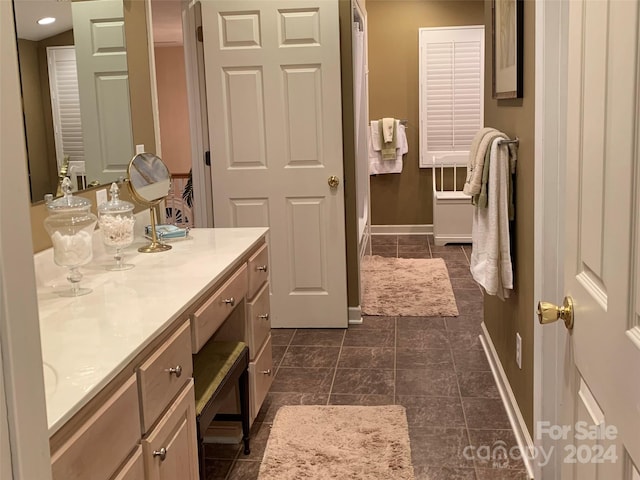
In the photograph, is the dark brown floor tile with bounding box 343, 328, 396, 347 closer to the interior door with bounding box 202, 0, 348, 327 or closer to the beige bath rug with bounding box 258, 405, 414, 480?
the interior door with bounding box 202, 0, 348, 327

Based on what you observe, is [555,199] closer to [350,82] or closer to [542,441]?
[542,441]

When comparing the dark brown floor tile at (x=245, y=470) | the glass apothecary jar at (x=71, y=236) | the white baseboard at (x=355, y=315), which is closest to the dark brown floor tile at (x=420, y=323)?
the white baseboard at (x=355, y=315)

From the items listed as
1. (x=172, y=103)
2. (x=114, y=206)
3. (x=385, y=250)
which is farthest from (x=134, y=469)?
(x=172, y=103)

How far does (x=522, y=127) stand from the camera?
8.55ft

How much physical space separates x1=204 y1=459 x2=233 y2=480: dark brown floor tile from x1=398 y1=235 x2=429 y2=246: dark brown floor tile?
4.50 meters

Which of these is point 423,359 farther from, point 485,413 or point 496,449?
point 496,449

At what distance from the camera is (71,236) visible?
210cm

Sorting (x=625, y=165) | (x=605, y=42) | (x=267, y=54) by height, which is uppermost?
(x=267, y=54)

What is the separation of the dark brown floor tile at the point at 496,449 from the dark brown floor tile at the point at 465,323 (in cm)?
138

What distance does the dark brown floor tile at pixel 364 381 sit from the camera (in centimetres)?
338

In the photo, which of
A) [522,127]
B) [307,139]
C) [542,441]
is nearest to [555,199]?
[522,127]

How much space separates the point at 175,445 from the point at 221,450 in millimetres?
1036

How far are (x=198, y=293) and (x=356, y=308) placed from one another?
249 centimetres

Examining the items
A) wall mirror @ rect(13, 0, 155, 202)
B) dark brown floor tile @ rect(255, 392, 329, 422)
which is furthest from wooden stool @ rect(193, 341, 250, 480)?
wall mirror @ rect(13, 0, 155, 202)
